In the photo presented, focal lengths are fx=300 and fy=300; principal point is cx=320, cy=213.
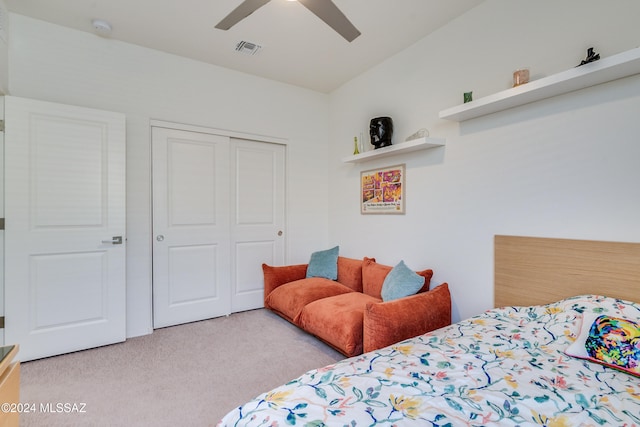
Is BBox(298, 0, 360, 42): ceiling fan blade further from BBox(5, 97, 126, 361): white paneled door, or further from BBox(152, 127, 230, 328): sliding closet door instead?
BBox(5, 97, 126, 361): white paneled door

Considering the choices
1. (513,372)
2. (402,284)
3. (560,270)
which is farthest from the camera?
(402,284)

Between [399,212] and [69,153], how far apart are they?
310 cm

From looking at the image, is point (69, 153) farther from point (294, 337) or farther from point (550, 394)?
point (550, 394)

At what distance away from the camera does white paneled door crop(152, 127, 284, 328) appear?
3.17m

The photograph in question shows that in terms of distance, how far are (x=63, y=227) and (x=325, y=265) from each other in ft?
8.28

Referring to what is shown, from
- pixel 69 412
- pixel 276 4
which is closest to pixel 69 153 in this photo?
pixel 69 412

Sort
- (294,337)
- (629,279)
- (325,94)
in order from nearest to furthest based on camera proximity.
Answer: (629,279)
(294,337)
(325,94)

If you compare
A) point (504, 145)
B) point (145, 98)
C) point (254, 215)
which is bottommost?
point (254, 215)

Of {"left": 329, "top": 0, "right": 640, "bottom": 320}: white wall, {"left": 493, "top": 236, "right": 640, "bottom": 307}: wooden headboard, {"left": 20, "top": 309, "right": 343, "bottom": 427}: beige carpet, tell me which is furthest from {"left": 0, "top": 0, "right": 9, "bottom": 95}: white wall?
{"left": 493, "top": 236, "right": 640, "bottom": 307}: wooden headboard

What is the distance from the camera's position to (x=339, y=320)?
243 centimetres

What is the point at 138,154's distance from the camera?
302 centimetres

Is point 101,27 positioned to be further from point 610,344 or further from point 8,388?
point 610,344

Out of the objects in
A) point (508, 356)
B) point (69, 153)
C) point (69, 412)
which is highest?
point (69, 153)

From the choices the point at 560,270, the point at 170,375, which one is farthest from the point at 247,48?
the point at 560,270
